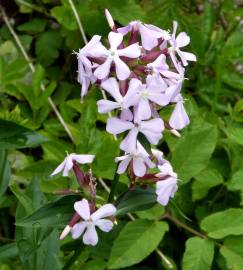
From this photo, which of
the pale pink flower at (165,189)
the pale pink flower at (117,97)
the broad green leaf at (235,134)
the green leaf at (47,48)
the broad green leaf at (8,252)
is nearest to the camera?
the pale pink flower at (117,97)

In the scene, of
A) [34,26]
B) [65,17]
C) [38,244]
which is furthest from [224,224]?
[34,26]

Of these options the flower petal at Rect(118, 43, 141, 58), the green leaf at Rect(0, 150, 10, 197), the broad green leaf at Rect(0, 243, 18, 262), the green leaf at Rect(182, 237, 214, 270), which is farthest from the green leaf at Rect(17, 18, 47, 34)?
the flower petal at Rect(118, 43, 141, 58)

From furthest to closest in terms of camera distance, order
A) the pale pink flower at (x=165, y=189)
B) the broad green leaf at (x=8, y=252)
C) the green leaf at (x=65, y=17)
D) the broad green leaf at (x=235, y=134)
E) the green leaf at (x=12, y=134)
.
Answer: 1. the green leaf at (x=65, y=17)
2. the broad green leaf at (x=235, y=134)
3. the broad green leaf at (x=8, y=252)
4. the green leaf at (x=12, y=134)
5. the pale pink flower at (x=165, y=189)

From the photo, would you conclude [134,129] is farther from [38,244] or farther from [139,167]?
[38,244]

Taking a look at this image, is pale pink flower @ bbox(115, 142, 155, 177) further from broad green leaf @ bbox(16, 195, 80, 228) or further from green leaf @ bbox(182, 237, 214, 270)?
green leaf @ bbox(182, 237, 214, 270)

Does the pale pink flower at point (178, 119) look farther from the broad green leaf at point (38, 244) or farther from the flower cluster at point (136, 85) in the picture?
the broad green leaf at point (38, 244)

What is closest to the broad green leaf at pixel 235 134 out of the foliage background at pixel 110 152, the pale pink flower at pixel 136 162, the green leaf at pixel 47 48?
the foliage background at pixel 110 152
